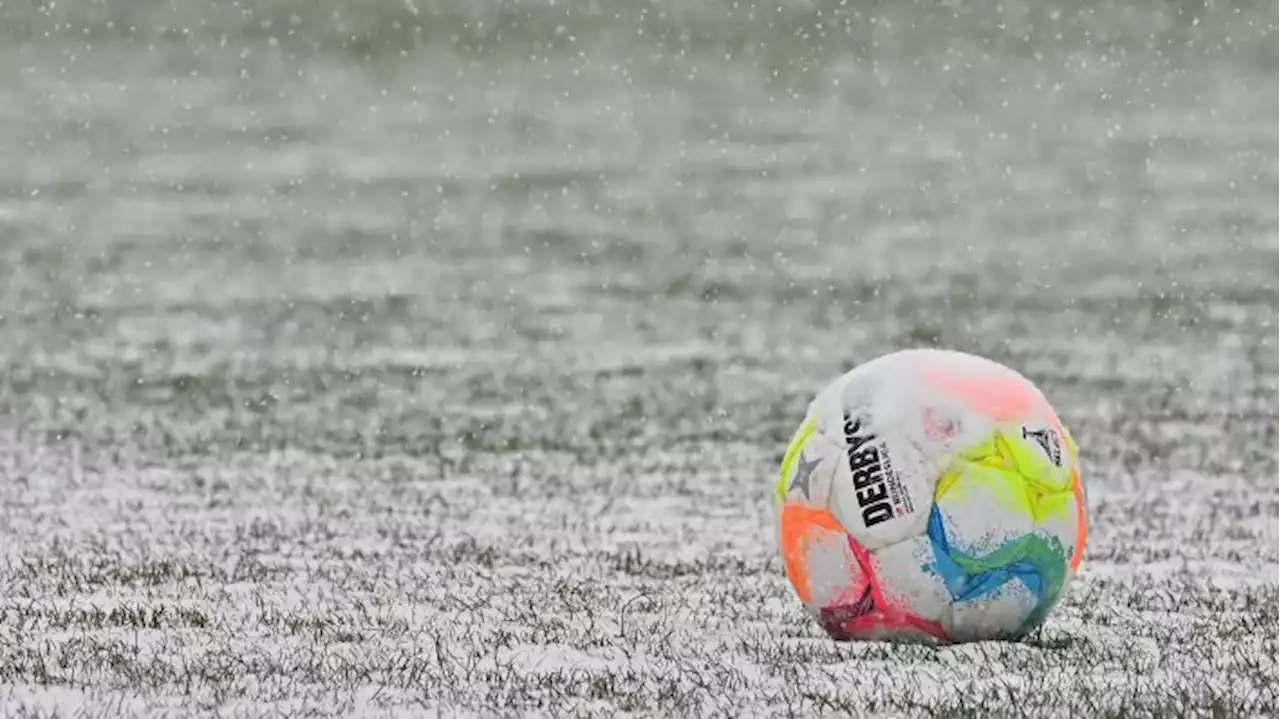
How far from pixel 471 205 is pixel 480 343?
50.9 ft

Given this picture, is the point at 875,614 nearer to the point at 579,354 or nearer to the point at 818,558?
the point at 818,558

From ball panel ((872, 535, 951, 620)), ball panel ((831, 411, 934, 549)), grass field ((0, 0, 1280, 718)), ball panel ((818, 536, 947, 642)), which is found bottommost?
grass field ((0, 0, 1280, 718))

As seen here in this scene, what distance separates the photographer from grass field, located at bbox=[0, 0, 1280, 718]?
29.5 ft

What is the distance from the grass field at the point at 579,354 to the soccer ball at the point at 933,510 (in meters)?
0.28

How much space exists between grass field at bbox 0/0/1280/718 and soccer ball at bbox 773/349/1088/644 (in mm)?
276

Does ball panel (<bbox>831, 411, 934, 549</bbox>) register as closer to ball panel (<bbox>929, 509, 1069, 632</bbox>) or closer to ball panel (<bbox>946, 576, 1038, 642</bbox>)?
ball panel (<bbox>929, 509, 1069, 632</bbox>)

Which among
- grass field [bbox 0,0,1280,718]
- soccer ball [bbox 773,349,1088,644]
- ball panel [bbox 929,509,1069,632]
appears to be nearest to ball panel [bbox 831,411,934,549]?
soccer ball [bbox 773,349,1088,644]

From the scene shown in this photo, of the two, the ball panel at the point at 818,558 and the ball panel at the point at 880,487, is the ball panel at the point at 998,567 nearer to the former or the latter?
the ball panel at the point at 880,487

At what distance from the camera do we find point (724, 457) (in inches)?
713

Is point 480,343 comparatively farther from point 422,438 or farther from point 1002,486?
point 1002,486

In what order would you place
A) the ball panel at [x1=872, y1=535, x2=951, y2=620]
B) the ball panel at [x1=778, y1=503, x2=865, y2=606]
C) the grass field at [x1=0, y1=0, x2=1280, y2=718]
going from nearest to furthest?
the grass field at [x1=0, y1=0, x2=1280, y2=718] < the ball panel at [x1=872, y1=535, x2=951, y2=620] < the ball panel at [x1=778, y1=503, x2=865, y2=606]

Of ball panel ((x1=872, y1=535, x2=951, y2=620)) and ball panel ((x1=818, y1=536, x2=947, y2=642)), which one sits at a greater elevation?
ball panel ((x1=872, y1=535, x2=951, y2=620))

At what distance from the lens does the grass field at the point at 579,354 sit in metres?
8.98

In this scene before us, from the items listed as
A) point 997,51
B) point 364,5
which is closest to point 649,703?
point 997,51
